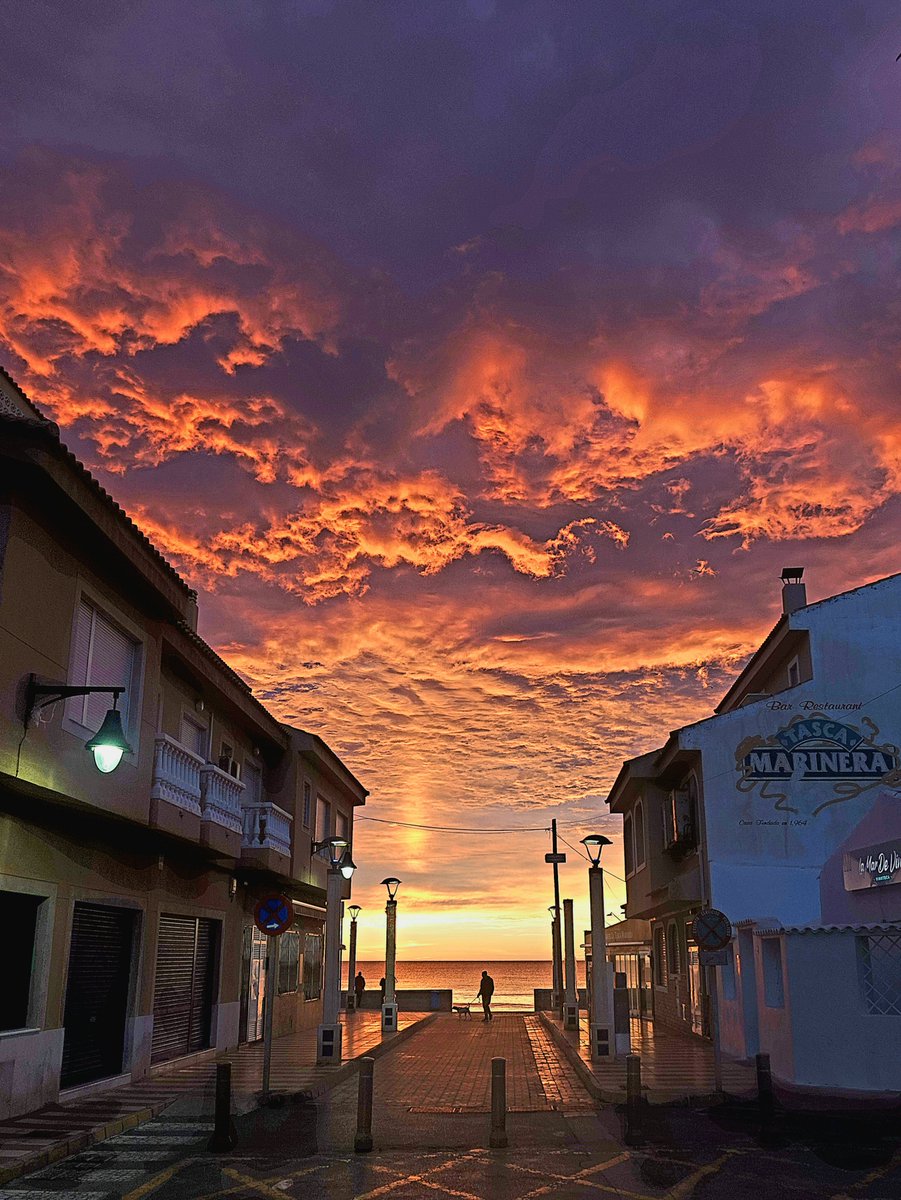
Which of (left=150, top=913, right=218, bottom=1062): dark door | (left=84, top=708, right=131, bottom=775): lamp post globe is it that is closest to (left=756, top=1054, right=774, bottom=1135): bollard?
(left=84, top=708, right=131, bottom=775): lamp post globe

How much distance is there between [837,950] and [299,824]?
15.3 meters

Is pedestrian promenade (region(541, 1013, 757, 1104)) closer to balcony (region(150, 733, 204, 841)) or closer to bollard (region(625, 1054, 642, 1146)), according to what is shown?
bollard (region(625, 1054, 642, 1146))

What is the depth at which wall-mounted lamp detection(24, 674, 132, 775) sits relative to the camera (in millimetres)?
11445

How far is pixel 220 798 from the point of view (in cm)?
2136

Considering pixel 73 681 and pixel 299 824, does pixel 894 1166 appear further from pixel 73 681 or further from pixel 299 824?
pixel 299 824

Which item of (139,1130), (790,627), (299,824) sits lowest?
(139,1130)

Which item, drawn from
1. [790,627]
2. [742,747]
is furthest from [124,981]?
[790,627]

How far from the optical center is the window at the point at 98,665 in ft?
49.9

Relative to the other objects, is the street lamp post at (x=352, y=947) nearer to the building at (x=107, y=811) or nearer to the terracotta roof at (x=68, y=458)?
the building at (x=107, y=811)

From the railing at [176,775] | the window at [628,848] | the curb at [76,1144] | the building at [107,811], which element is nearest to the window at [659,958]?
the window at [628,848]

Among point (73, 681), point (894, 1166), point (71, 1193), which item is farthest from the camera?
point (73, 681)

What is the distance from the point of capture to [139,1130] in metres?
13.7

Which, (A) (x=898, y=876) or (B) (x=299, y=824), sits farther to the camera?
(B) (x=299, y=824)

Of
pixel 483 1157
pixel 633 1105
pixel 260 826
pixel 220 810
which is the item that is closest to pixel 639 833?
pixel 260 826
